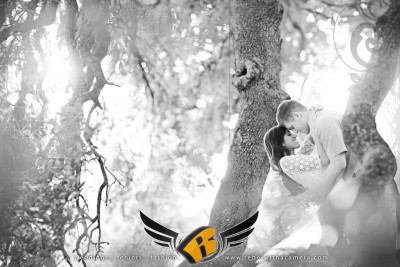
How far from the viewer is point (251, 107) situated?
3678mm

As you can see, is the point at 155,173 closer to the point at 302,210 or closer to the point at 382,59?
the point at 302,210

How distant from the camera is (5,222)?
4.00m

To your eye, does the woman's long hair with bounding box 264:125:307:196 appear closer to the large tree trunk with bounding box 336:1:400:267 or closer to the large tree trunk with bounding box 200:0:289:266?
the large tree trunk with bounding box 200:0:289:266

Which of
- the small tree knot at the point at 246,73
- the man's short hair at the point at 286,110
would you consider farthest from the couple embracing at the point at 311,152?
the small tree knot at the point at 246,73

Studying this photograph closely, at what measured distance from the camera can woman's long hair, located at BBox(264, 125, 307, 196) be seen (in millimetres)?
3441

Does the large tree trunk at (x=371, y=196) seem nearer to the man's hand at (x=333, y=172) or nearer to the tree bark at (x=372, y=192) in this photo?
the tree bark at (x=372, y=192)

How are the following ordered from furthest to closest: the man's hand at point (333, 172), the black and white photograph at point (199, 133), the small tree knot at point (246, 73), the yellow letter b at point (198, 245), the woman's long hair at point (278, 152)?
the small tree knot at point (246, 73), the yellow letter b at point (198, 245), the woman's long hair at point (278, 152), the black and white photograph at point (199, 133), the man's hand at point (333, 172)

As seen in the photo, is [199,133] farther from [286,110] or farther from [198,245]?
[198,245]

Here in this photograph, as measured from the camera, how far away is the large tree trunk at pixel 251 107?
362cm

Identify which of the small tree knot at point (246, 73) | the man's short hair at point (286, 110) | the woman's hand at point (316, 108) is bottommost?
the woman's hand at point (316, 108)

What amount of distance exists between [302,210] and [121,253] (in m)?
1.50

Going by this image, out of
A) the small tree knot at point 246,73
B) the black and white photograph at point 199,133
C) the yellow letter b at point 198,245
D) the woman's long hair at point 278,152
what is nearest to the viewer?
the black and white photograph at point 199,133

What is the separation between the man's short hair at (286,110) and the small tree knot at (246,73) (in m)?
0.32

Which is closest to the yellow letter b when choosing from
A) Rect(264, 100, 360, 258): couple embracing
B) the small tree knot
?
Rect(264, 100, 360, 258): couple embracing
